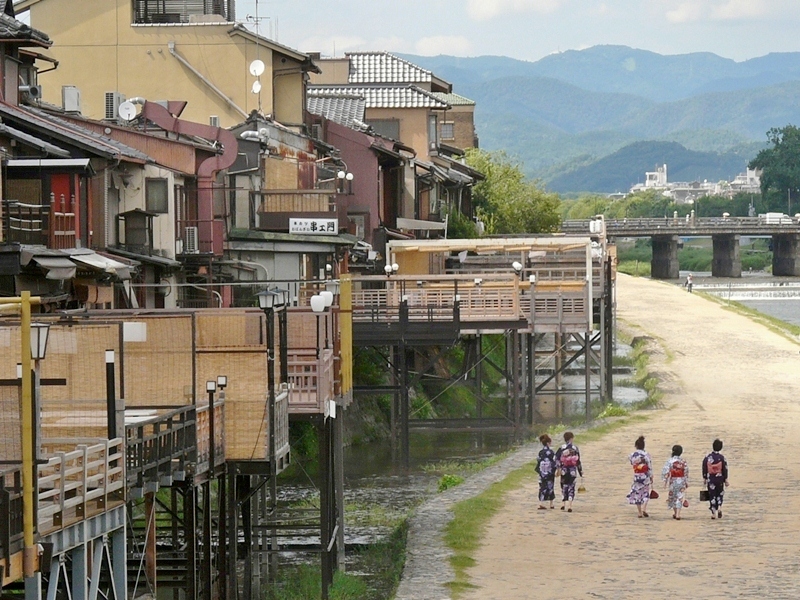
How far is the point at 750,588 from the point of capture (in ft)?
63.9

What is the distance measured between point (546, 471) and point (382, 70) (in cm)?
4523

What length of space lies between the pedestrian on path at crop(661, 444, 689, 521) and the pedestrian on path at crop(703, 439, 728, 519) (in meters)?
0.35

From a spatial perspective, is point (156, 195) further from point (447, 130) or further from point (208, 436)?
point (447, 130)

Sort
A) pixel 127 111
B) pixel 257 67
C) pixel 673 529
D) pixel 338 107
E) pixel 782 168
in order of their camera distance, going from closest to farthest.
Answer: pixel 673 529
pixel 127 111
pixel 257 67
pixel 338 107
pixel 782 168

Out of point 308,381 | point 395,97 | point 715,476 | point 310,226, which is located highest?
point 395,97

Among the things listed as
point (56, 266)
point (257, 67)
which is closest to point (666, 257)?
point (257, 67)

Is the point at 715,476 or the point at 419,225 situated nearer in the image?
the point at 715,476

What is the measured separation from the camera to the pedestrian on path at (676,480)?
2344cm

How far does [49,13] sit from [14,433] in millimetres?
30424

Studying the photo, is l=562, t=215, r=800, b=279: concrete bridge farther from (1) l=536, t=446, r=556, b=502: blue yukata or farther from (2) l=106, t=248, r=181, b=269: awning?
(1) l=536, t=446, r=556, b=502: blue yukata

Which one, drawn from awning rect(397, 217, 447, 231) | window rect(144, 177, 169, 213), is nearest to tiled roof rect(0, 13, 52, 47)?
window rect(144, 177, 169, 213)

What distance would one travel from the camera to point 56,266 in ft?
77.8

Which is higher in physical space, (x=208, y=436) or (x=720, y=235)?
(x=720, y=235)

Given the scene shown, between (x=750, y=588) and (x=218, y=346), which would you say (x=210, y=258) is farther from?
(x=750, y=588)
